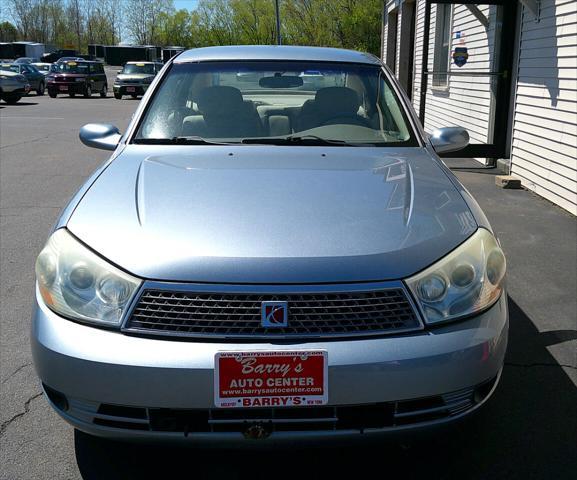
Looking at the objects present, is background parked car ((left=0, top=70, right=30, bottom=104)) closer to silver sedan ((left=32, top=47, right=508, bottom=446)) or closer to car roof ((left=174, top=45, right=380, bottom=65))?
car roof ((left=174, top=45, right=380, bottom=65))

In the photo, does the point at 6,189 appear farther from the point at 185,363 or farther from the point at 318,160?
the point at 185,363

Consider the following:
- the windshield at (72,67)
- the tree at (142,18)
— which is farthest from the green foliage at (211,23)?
the windshield at (72,67)

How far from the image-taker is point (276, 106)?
3.90m

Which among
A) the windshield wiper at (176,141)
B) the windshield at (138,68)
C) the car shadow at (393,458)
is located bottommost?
the car shadow at (393,458)

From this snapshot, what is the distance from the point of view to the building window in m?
13.1

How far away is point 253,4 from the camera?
60969 millimetres

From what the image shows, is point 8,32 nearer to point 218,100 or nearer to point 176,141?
point 218,100

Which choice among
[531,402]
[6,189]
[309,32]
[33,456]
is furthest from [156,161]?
[309,32]

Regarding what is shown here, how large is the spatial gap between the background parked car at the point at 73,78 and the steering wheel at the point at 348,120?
29221 millimetres

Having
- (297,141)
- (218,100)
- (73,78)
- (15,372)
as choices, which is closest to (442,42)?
(218,100)

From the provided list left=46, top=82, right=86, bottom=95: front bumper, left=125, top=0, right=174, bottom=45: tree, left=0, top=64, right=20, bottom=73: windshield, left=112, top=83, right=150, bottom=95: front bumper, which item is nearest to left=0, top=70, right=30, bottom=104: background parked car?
left=0, top=64, right=20, bottom=73: windshield

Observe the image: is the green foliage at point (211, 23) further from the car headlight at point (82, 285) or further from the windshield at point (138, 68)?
the car headlight at point (82, 285)

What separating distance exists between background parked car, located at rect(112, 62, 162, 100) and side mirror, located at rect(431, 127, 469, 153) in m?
27.7

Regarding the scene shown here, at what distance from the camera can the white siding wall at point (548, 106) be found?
284 inches
